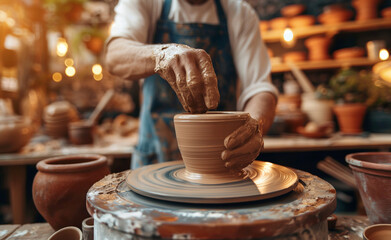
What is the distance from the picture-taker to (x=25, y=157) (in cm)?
264

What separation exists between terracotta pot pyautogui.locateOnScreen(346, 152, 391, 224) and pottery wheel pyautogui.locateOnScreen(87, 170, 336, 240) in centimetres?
23

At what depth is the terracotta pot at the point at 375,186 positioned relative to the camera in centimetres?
99

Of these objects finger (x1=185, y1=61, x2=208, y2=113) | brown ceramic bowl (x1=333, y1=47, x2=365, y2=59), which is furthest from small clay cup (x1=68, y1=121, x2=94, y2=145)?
brown ceramic bowl (x1=333, y1=47, x2=365, y2=59)

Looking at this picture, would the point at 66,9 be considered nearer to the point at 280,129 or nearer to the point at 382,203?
the point at 280,129

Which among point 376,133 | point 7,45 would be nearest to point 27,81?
point 7,45

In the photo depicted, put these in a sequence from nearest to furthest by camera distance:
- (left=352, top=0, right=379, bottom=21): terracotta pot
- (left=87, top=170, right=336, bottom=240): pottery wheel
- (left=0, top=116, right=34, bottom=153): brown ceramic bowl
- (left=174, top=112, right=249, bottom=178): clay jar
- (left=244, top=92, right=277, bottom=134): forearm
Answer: (left=87, top=170, right=336, bottom=240): pottery wheel
(left=174, top=112, right=249, bottom=178): clay jar
(left=244, top=92, right=277, bottom=134): forearm
(left=0, top=116, right=34, bottom=153): brown ceramic bowl
(left=352, top=0, right=379, bottom=21): terracotta pot

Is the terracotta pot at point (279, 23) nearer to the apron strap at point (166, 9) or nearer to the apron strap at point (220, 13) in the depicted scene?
the apron strap at point (220, 13)

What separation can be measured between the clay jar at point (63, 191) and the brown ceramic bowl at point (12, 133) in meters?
1.76

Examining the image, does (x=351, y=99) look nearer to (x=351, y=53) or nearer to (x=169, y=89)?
(x=351, y=53)

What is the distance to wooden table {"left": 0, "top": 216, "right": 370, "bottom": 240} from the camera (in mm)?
1055

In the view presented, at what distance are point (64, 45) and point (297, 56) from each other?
3.56m

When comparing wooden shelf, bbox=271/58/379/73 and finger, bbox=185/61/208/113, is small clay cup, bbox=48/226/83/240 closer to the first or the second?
finger, bbox=185/61/208/113

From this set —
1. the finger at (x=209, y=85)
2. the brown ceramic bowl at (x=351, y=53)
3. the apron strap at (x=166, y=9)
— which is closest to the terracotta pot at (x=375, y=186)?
the finger at (x=209, y=85)

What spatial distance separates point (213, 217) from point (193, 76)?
18.4 inches
